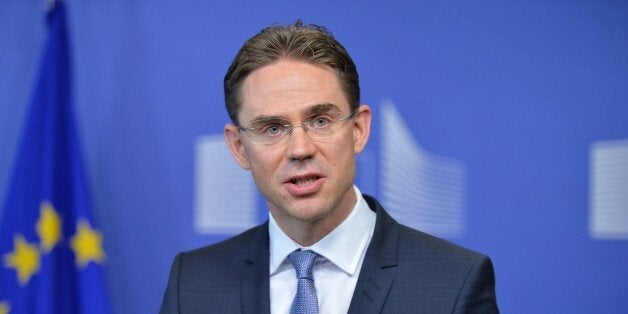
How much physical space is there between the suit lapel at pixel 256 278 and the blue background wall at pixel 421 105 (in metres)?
0.94

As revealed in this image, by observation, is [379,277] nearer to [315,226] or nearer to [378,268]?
[378,268]

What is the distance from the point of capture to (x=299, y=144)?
1.82 m

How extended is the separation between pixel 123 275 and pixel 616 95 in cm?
219

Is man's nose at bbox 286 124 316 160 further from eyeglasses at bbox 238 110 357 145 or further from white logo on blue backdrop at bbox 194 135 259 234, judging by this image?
white logo on blue backdrop at bbox 194 135 259 234

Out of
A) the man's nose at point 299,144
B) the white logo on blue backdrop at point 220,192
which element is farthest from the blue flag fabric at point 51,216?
the man's nose at point 299,144

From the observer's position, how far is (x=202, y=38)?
10.8 ft

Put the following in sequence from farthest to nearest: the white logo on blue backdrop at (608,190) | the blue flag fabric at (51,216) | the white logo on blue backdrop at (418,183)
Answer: the blue flag fabric at (51,216)
the white logo on blue backdrop at (418,183)
the white logo on blue backdrop at (608,190)

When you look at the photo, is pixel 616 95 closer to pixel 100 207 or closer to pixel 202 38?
pixel 202 38

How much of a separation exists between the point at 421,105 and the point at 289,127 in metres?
1.09

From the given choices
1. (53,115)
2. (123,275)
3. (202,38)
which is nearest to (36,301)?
(123,275)

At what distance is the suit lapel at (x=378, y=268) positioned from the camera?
186 centimetres

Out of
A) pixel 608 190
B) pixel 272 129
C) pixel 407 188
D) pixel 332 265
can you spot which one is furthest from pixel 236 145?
pixel 608 190

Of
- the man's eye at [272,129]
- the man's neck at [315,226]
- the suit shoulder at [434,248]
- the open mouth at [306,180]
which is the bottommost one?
the suit shoulder at [434,248]

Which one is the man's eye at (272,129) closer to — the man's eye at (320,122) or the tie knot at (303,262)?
the man's eye at (320,122)
